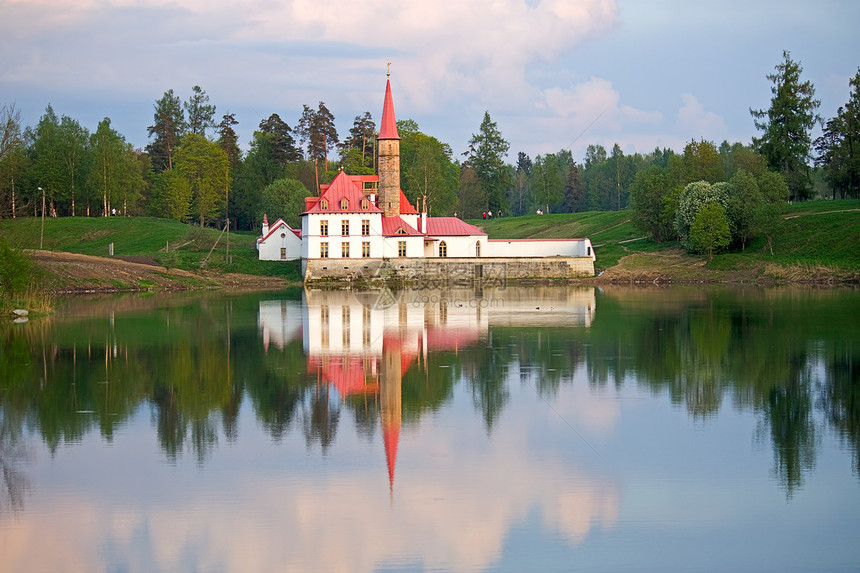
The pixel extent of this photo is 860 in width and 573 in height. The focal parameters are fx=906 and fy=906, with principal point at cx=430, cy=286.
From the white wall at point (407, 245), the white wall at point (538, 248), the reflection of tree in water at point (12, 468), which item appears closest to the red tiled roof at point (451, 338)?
the reflection of tree in water at point (12, 468)

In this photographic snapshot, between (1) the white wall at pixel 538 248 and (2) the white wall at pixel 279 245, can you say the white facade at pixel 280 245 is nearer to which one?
(2) the white wall at pixel 279 245

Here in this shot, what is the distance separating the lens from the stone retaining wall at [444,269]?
6141 cm

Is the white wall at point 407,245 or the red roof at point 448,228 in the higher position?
the red roof at point 448,228

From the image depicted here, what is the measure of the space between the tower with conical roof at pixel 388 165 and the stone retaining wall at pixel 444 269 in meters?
4.84

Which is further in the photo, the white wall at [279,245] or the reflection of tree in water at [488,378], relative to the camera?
the white wall at [279,245]

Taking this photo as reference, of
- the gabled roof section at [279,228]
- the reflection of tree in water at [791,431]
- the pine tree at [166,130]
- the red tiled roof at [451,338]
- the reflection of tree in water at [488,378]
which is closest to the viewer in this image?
the reflection of tree in water at [791,431]

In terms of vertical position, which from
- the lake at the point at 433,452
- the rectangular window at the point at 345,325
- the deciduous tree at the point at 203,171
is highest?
the deciduous tree at the point at 203,171

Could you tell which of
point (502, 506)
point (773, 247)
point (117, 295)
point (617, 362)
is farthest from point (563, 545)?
point (773, 247)

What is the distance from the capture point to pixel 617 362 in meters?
22.5

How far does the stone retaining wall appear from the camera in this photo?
2418 inches

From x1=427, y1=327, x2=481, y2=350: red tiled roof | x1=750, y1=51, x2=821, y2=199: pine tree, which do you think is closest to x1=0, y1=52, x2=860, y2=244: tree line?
x1=750, y1=51, x2=821, y2=199: pine tree

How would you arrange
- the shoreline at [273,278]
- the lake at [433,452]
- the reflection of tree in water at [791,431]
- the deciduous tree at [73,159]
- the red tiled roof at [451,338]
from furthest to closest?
the deciduous tree at [73,159], the shoreline at [273,278], the red tiled roof at [451,338], the reflection of tree in water at [791,431], the lake at [433,452]

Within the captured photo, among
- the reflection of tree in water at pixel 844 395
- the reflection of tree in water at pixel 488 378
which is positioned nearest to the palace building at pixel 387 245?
the reflection of tree in water at pixel 488 378

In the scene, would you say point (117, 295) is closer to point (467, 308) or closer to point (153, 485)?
point (467, 308)
